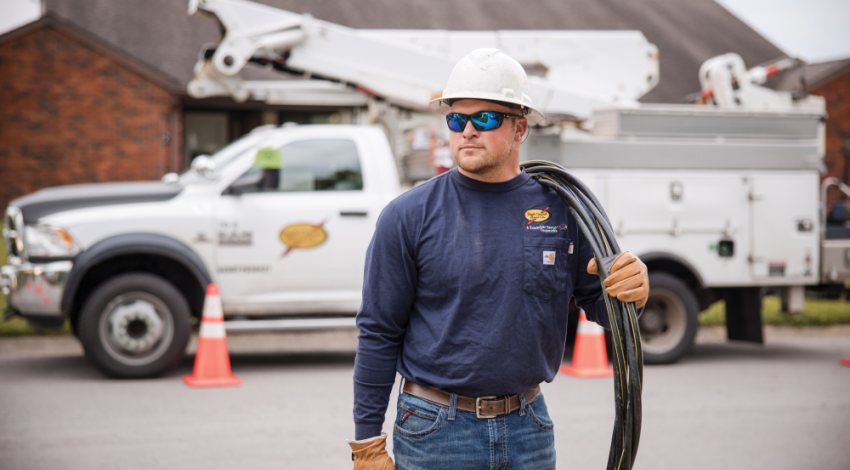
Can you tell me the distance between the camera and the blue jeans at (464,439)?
2520 millimetres

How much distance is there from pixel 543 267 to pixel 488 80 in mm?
601

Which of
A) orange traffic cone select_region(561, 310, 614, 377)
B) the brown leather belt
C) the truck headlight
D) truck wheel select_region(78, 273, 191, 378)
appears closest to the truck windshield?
truck wheel select_region(78, 273, 191, 378)

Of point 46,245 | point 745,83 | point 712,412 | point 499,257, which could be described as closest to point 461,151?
point 499,257

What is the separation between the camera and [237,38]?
28.6ft

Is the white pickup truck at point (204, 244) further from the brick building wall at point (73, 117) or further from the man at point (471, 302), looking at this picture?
the brick building wall at point (73, 117)

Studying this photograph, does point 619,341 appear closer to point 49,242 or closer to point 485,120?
point 485,120

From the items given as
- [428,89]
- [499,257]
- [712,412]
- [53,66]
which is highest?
[53,66]

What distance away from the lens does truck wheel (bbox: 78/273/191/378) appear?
7199 mm

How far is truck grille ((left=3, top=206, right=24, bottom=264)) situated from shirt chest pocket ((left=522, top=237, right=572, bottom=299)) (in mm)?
5941

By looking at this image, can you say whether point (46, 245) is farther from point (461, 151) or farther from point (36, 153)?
point (36, 153)

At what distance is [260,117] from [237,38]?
9.86 metres

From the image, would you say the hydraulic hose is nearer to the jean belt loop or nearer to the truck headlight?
the jean belt loop

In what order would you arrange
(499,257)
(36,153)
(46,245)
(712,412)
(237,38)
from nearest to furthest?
(499,257), (712,412), (46,245), (237,38), (36,153)

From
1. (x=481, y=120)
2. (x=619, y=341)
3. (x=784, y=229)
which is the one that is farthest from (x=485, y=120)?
(x=784, y=229)
